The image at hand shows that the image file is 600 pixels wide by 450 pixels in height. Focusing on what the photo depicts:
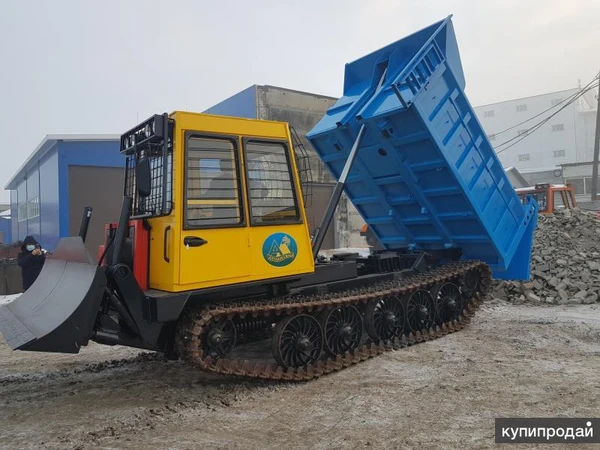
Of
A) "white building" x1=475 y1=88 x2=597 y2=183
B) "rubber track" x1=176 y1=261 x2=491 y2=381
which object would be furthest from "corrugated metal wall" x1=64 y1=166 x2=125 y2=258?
"white building" x1=475 y1=88 x2=597 y2=183

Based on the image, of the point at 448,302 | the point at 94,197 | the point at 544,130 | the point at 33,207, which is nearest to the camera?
the point at 448,302

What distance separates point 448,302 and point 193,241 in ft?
13.2

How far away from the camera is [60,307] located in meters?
4.46

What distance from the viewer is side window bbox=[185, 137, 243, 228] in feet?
15.2

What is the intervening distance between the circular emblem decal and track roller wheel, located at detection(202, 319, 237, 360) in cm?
75

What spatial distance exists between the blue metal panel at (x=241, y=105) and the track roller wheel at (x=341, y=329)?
12696mm

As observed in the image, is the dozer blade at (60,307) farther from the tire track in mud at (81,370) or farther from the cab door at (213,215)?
the tire track in mud at (81,370)

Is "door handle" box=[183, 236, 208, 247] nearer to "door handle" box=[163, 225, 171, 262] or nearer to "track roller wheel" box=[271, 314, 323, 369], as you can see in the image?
"door handle" box=[163, 225, 171, 262]

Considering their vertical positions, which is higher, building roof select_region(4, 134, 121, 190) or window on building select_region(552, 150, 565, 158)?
window on building select_region(552, 150, 565, 158)

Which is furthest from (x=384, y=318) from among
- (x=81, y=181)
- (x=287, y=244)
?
(x=81, y=181)

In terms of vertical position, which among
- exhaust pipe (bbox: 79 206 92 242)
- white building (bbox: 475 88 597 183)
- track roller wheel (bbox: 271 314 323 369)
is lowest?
track roller wheel (bbox: 271 314 323 369)

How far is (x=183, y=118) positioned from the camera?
15.3 feet

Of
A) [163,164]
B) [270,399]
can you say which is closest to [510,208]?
[270,399]

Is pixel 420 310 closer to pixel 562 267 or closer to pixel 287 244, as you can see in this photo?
pixel 287 244
